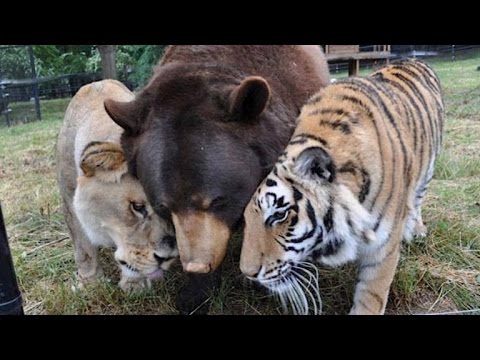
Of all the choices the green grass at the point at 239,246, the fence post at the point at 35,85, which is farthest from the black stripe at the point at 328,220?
the fence post at the point at 35,85

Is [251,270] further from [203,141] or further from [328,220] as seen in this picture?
[203,141]

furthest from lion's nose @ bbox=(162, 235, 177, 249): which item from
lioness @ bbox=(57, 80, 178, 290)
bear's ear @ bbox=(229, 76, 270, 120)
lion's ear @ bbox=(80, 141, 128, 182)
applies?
bear's ear @ bbox=(229, 76, 270, 120)

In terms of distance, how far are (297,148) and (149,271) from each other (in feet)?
1.83

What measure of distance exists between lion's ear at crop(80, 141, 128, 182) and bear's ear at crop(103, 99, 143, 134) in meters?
0.11

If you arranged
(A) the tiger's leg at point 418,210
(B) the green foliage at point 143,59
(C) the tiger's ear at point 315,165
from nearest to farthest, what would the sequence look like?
(C) the tiger's ear at point 315,165
(B) the green foliage at point 143,59
(A) the tiger's leg at point 418,210

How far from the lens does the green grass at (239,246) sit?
5.19 feet

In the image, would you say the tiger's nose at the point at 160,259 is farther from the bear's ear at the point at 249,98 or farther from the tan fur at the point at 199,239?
the bear's ear at the point at 249,98

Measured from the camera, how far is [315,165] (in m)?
1.24

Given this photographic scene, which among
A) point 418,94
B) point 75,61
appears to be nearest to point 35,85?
point 75,61

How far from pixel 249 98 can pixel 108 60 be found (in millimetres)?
667

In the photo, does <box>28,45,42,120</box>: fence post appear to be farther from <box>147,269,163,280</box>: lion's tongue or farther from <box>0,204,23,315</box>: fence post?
<box>147,269,163,280</box>: lion's tongue

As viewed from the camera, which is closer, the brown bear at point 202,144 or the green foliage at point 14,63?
the brown bear at point 202,144
